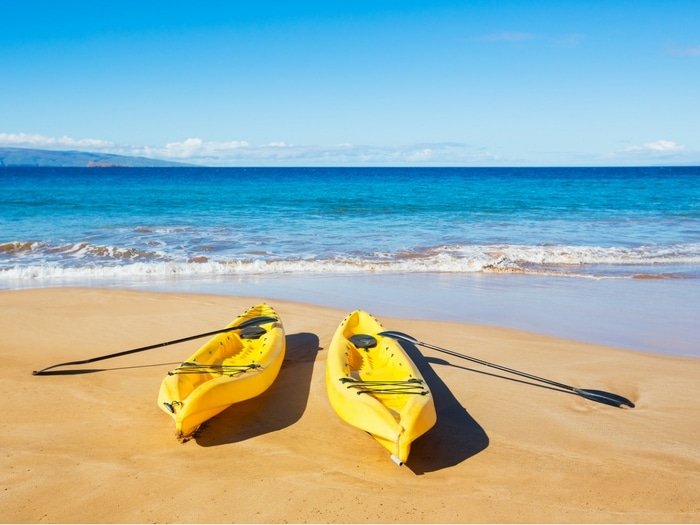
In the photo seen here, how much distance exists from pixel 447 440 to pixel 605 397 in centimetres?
172

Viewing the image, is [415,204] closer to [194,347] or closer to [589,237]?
[589,237]

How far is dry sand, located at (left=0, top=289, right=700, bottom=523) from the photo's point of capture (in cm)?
351

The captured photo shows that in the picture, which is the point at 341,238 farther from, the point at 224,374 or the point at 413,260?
the point at 224,374

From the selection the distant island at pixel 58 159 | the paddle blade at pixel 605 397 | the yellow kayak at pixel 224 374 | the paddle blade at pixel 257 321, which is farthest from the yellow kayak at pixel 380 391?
the distant island at pixel 58 159

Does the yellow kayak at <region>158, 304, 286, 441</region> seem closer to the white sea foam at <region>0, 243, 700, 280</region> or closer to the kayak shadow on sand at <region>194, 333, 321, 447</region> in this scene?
the kayak shadow on sand at <region>194, 333, 321, 447</region>

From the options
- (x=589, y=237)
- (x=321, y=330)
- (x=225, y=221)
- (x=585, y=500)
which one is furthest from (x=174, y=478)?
(x=225, y=221)

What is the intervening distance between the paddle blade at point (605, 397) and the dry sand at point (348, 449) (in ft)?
0.24

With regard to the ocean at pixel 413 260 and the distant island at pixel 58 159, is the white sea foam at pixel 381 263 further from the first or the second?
the distant island at pixel 58 159

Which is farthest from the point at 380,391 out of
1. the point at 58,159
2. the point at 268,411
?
the point at 58,159

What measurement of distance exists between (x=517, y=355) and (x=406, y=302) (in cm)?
276

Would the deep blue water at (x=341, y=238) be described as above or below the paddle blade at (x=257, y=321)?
below

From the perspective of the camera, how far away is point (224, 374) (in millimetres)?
4633

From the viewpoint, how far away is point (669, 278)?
36.4ft

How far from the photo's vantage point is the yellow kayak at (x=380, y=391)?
3783 millimetres
